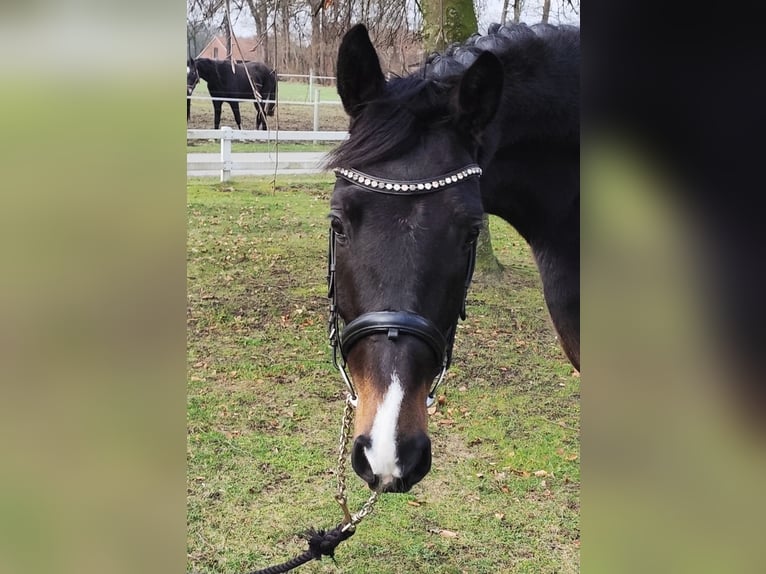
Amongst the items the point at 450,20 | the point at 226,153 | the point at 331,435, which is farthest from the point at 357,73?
the point at 226,153

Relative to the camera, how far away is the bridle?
1650 mm

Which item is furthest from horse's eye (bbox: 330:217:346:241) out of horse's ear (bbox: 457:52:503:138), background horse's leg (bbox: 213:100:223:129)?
background horse's leg (bbox: 213:100:223:129)

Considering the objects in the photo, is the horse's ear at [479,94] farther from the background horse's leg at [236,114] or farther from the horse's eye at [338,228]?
the background horse's leg at [236,114]

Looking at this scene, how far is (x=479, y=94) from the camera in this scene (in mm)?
2012

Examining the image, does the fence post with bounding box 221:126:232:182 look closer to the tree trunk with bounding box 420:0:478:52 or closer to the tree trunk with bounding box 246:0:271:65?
the tree trunk with bounding box 420:0:478:52

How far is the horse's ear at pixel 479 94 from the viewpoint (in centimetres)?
197

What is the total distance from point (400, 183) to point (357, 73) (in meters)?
0.46

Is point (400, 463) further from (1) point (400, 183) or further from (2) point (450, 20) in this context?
(2) point (450, 20)

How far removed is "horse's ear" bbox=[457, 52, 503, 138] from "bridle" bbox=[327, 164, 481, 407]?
180 millimetres


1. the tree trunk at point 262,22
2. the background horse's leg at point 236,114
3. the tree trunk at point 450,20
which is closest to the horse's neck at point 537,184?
the tree trunk at point 262,22
